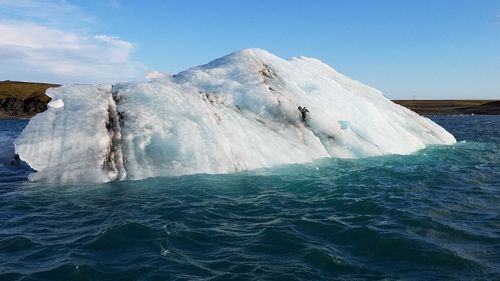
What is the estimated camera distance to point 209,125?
53.0ft

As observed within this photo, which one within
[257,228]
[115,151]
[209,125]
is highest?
[209,125]

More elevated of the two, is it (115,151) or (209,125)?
(209,125)

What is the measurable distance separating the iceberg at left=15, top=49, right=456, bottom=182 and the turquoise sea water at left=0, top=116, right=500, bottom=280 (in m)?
0.75

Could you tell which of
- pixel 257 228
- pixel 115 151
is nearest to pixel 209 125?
pixel 115 151

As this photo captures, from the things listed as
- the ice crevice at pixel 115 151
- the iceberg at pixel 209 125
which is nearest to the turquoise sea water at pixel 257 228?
the ice crevice at pixel 115 151

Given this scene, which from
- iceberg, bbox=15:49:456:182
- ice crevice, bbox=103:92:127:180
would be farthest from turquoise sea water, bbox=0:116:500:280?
iceberg, bbox=15:49:456:182

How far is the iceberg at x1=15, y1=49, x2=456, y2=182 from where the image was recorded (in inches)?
576

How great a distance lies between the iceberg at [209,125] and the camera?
576 inches

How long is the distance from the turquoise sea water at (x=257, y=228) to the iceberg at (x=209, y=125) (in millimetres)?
752

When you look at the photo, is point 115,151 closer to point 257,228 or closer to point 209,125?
point 209,125

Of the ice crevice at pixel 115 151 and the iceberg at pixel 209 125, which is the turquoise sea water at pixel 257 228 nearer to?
the ice crevice at pixel 115 151

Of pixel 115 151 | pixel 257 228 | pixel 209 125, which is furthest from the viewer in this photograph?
pixel 209 125

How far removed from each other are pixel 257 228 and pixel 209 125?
6.78 metres

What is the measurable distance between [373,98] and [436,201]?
12.4 m
